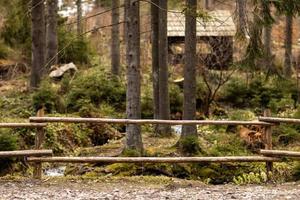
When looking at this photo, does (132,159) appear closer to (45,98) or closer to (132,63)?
(132,63)

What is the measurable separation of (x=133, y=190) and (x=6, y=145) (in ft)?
9.87

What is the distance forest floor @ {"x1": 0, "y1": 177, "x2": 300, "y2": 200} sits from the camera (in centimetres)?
842

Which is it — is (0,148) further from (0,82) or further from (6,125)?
(0,82)

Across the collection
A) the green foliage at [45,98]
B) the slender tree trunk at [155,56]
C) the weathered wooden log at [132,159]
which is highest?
the slender tree trunk at [155,56]

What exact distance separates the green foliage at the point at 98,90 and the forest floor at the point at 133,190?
9.60m

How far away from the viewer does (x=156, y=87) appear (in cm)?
1584

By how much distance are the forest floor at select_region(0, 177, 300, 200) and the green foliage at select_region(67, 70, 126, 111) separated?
960 cm

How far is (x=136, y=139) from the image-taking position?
11.4 m

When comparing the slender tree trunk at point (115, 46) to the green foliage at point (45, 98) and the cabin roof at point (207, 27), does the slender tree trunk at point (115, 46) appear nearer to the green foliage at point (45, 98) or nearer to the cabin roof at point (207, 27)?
the cabin roof at point (207, 27)

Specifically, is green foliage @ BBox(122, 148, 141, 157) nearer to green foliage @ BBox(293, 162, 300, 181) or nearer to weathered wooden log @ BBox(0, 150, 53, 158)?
weathered wooden log @ BBox(0, 150, 53, 158)

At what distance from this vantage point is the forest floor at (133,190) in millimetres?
8422

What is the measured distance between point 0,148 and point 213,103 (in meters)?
12.6

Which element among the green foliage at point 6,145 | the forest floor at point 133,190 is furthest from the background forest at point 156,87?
the forest floor at point 133,190

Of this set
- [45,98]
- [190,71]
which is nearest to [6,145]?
[190,71]
